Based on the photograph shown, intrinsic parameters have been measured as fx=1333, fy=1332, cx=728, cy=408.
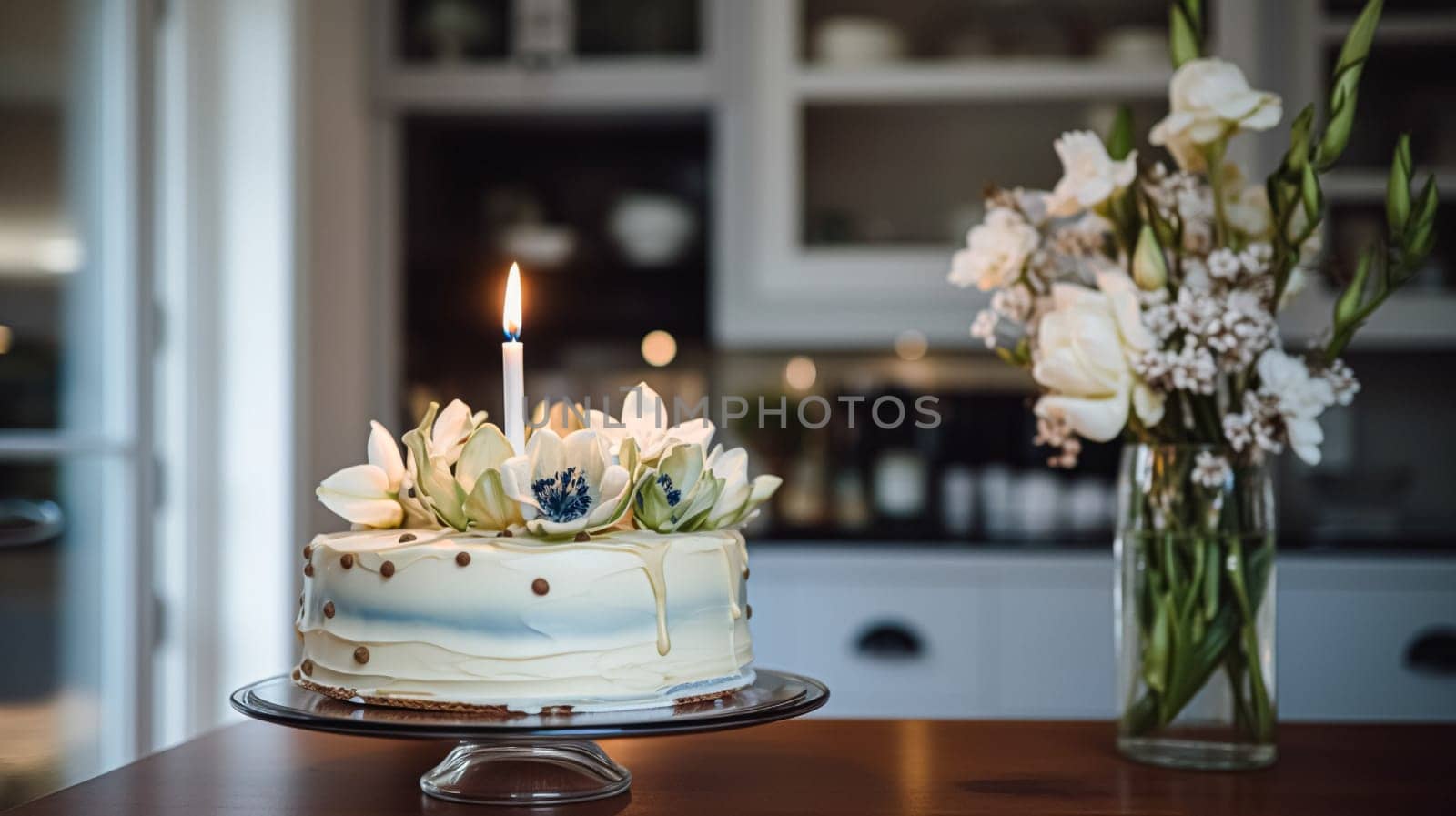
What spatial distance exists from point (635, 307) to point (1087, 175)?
1.83 metres

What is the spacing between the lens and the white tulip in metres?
0.75

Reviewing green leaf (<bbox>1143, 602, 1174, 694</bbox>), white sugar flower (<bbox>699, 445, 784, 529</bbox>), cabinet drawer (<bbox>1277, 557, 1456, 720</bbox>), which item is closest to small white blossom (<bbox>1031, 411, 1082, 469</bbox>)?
green leaf (<bbox>1143, 602, 1174, 694</bbox>)

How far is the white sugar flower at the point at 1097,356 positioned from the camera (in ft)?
2.77

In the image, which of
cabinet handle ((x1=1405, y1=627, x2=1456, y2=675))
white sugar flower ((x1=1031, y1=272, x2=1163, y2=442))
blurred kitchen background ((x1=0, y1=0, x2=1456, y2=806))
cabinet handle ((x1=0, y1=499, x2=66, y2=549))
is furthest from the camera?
cabinet handle ((x1=1405, y1=627, x2=1456, y2=675))

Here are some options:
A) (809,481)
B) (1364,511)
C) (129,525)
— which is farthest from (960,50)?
(129,525)

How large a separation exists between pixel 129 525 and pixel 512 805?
3.95 feet

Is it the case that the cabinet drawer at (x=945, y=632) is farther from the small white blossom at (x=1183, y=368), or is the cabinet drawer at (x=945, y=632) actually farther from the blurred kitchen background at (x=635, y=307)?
the small white blossom at (x=1183, y=368)

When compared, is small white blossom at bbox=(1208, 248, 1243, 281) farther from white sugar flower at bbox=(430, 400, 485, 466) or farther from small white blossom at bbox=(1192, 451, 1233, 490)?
white sugar flower at bbox=(430, 400, 485, 466)

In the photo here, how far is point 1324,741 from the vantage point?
930 millimetres

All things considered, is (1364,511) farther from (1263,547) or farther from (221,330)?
(221,330)

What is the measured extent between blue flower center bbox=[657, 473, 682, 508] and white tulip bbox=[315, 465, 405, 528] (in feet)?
0.53

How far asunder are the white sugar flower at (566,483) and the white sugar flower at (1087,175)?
1.27 feet

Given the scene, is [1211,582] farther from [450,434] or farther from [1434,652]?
[1434,652]

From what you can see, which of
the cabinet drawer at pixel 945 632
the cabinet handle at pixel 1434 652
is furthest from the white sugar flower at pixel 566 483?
the cabinet handle at pixel 1434 652
